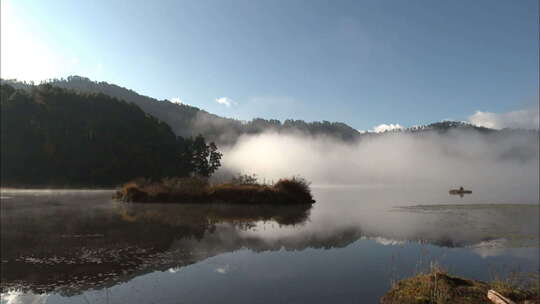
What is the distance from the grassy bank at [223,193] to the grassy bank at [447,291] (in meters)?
31.9

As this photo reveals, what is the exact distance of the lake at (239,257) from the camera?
33.6ft

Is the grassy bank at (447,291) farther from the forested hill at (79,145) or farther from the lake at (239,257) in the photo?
the forested hill at (79,145)

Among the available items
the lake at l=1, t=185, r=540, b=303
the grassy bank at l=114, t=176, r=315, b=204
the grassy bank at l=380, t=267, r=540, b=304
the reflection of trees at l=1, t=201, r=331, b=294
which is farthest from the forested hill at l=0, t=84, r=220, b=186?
the grassy bank at l=380, t=267, r=540, b=304

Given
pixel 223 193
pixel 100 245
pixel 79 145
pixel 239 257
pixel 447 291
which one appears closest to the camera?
pixel 447 291

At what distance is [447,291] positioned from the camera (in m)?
9.20

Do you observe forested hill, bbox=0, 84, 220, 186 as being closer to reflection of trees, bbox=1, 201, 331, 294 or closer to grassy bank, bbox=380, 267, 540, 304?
reflection of trees, bbox=1, 201, 331, 294

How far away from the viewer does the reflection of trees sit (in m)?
11.6

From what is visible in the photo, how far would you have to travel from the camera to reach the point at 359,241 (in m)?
18.5

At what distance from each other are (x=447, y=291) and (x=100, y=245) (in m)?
14.3

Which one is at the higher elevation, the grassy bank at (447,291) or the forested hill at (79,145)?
the forested hill at (79,145)

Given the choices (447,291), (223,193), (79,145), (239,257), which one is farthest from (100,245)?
(79,145)

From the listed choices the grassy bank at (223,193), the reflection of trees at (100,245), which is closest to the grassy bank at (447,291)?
the reflection of trees at (100,245)

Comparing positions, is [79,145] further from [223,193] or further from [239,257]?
[239,257]

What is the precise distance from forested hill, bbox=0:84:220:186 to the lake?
71904 millimetres
